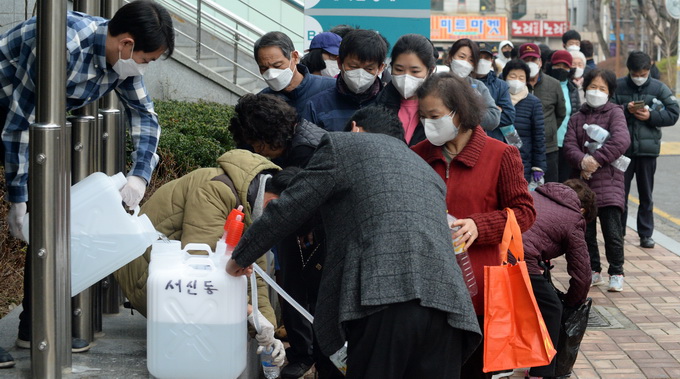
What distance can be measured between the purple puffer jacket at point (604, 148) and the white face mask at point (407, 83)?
308cm

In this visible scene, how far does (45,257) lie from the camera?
4.01m

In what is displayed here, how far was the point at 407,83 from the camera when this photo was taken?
201 inches

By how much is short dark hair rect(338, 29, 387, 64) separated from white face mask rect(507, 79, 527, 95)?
10.5 ft

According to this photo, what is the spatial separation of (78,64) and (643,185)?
20.9 ft

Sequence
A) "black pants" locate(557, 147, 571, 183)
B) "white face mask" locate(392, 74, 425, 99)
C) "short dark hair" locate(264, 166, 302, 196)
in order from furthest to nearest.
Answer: "black pants" locate(557, 147, 571, 183) → "white face mask" locate(392, 74, 425, 99) → "short dark hair" locate(264, 166, 302, 196)

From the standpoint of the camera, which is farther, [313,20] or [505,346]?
[313,20]

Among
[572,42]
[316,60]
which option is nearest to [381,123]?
[316,60]

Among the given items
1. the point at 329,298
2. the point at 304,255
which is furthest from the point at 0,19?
the point at 329,298

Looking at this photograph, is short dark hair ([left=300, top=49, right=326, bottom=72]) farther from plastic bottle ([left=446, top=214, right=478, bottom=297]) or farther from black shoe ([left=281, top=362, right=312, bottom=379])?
plastic bottle ([left=446, top=214, right=478, bottom=297])

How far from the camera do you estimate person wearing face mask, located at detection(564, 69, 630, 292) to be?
7.73 meters

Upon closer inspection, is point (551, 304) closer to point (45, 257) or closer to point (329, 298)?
point (329, 298)

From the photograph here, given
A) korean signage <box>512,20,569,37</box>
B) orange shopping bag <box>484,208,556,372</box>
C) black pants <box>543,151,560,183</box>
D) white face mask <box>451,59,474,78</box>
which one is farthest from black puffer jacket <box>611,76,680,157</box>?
korean signage <box>512,20,569,37</box>

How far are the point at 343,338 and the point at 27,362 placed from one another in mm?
1790

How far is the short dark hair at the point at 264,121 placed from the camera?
4520 millimetres
